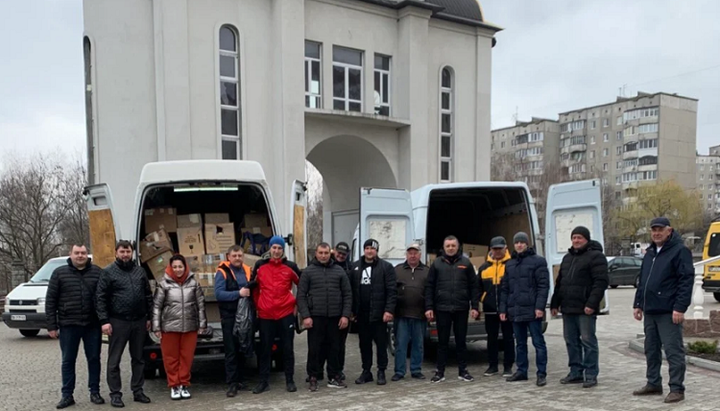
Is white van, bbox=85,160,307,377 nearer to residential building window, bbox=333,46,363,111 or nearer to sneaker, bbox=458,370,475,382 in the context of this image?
sneaker, bbox=458,370,475,382

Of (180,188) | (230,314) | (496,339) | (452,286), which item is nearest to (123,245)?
(180,188)

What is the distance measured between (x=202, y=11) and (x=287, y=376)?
13880mm

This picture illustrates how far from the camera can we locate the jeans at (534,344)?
7.36 meters

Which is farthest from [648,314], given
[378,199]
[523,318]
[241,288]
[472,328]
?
[241,288]

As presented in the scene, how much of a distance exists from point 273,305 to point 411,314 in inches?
72.0

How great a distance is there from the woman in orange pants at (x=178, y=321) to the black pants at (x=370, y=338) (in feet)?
6.54

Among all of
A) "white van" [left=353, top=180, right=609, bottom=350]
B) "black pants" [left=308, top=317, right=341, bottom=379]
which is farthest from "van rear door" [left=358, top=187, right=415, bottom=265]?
"black pants" [left=308, top=317, right=341, bottom=379]

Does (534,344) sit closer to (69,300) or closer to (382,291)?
(382,291)

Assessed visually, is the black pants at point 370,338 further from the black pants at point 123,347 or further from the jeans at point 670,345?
the jeans at point 670,345

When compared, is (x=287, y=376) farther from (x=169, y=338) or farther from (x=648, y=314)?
(x=648, y=314)

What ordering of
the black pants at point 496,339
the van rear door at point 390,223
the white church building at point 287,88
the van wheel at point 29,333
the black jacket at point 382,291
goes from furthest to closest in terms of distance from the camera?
the white church building at point 287,88
the van wheel at point 29,333
the van rear door at point 390,223
the black pants at point 496,339
the black jacket at point 382,291

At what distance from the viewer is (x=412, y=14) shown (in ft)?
68.9

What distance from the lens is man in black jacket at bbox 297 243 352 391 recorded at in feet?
23.9

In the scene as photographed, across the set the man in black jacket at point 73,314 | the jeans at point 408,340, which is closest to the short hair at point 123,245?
the man in black jacket at point 73,314
